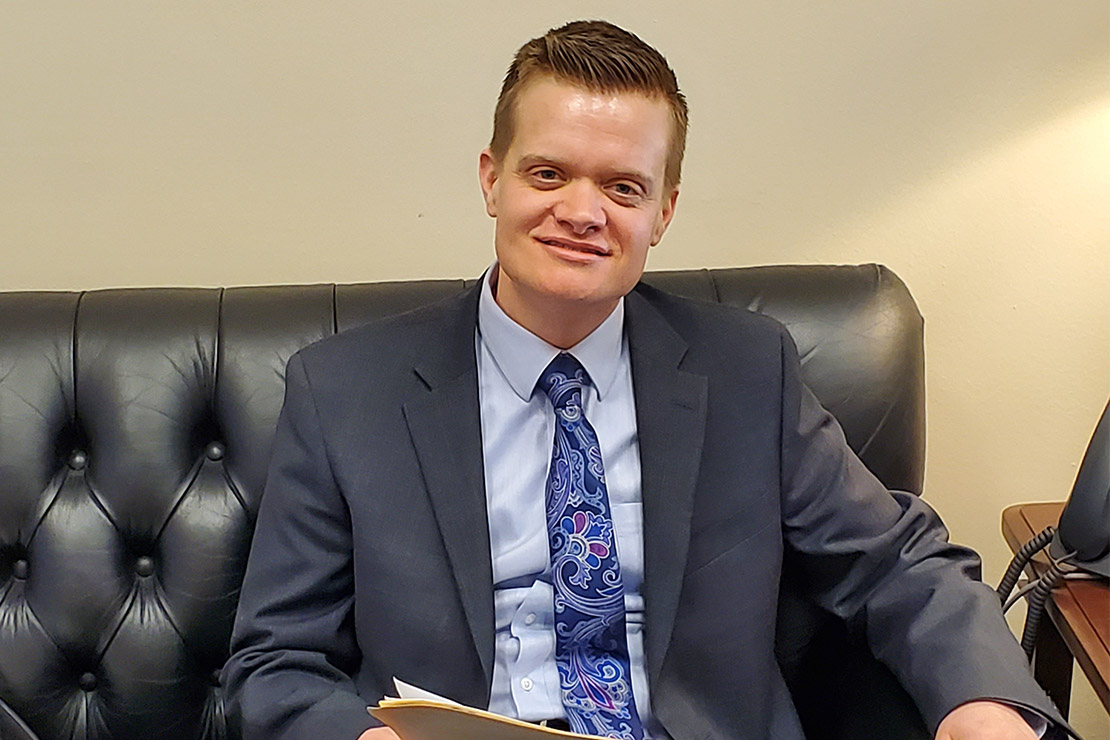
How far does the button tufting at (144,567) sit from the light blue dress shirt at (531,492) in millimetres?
480

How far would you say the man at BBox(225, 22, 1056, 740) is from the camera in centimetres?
127

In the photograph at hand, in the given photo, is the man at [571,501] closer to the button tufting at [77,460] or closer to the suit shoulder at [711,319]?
the suit shoulder at [711,319]

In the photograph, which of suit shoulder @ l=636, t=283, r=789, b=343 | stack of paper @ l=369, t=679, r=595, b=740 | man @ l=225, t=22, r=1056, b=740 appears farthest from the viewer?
suit shoulder @ l=636, t=283, r=789, b=343

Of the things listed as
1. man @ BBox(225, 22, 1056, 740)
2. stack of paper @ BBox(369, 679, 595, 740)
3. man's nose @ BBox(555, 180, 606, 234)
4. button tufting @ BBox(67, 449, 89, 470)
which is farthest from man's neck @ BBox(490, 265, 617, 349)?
button tufting @ BBox(67, 449, 89, 470)

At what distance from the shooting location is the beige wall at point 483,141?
174 cm

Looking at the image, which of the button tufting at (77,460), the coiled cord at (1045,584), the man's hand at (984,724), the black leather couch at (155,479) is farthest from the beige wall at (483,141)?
the man's hand at (984,724)

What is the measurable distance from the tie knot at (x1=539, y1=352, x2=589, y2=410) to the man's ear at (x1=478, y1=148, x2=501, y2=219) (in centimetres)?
18

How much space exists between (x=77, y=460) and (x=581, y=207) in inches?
28.9

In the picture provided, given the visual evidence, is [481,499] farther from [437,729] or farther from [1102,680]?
[1102,680]

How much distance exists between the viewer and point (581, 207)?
4.09 ft

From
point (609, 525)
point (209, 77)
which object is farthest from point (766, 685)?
point (209, 77)

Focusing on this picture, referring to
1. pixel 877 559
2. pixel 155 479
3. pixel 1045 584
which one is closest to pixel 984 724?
pixel 877 559

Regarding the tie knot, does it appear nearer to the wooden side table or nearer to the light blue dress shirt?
the light blue dress shirt

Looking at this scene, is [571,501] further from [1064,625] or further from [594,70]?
[1064,625]
